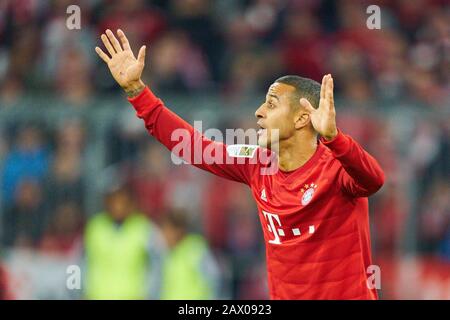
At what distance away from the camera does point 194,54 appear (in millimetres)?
11891

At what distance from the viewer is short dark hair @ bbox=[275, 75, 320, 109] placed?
21.8 feet

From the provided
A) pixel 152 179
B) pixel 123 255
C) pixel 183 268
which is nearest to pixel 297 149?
pixel 183 268

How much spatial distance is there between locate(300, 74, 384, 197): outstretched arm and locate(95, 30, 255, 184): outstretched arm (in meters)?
1.14

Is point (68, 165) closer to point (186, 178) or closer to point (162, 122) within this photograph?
point (186, 178)

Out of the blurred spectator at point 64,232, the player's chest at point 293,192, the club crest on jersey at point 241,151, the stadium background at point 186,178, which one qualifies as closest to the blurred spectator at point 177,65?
the stadium background at point 186,178

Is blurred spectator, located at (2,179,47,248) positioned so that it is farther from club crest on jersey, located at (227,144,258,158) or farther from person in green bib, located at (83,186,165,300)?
club crest on jersey, located at (227,144,258,158)

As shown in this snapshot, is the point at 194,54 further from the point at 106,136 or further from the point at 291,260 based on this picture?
the point at 291,260

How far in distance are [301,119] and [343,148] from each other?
2.86ft

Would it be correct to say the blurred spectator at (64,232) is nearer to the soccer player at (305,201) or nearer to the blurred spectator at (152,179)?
the blurred spectator at (152,179)

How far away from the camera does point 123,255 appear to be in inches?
389

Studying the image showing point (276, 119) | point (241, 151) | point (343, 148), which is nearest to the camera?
point (343, 148)
